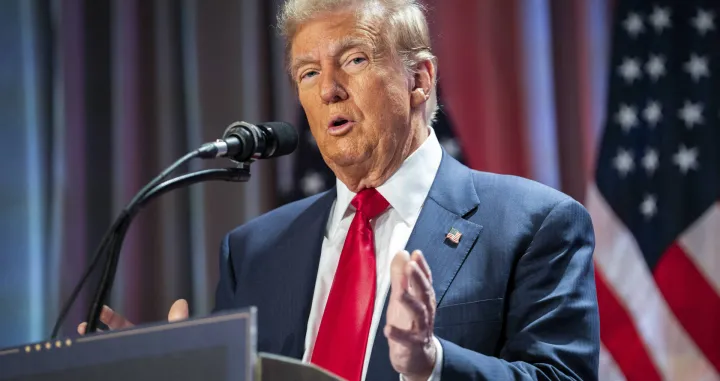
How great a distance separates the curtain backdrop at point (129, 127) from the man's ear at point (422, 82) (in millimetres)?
1065

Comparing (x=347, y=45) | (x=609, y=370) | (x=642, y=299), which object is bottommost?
(x=609, y=370)

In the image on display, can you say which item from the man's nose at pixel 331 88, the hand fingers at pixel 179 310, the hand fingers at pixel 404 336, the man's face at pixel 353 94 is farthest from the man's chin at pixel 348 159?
the hand fingers at pixel 404 336

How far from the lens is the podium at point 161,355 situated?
3.86ft

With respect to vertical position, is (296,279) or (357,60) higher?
(357,60)

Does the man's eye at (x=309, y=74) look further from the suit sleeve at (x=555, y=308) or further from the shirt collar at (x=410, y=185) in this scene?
the suit sleeve at (x=555, y=308)

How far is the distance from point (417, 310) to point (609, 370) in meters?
1.91

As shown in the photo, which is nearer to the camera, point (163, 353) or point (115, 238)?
point (163, 353)

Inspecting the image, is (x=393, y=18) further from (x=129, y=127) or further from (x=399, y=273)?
(x=129, y=127)

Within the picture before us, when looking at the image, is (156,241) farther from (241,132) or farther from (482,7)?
(241,132)

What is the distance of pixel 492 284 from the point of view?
1.99 metres

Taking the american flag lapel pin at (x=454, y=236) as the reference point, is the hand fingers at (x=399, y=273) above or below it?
above

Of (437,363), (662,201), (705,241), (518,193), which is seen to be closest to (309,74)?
(518,193)

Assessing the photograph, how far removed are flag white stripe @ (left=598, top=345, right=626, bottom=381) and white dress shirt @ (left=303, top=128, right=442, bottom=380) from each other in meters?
1.21

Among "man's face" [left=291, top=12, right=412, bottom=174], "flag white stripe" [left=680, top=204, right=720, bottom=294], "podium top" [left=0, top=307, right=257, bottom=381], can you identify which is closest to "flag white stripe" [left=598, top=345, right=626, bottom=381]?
"flag white stripe" [left=680, top=204, right=720, bottom=294]
